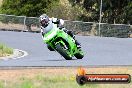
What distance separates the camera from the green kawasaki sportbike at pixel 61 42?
7.43m

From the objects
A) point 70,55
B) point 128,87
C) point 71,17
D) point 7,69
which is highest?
point 70,55

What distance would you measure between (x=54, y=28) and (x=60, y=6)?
6235 cm

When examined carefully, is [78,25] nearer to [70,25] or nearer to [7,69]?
[70,25]

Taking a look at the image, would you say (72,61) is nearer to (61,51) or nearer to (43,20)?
(61,51)

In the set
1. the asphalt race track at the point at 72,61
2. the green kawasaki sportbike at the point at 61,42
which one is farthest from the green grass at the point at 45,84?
the green kawasaki sportbike at the point at 61,42

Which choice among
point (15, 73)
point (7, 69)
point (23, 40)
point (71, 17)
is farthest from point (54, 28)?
point (71, 17)

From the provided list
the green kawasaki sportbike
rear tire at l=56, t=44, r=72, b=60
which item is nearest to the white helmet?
the green kawasaki sportbike

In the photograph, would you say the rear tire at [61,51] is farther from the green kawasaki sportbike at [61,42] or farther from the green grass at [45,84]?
the green grass at [45,84]

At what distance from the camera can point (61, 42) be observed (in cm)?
774

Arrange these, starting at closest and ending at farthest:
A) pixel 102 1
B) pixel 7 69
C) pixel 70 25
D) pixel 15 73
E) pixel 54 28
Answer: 1. pixel 54 28
2. pixel 15 73
3. pixel 7 69
4. pixel 70 25
5. pixel 102 1

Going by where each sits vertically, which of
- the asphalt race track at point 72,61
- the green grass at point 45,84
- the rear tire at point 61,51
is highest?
the rear tire at point 61,51

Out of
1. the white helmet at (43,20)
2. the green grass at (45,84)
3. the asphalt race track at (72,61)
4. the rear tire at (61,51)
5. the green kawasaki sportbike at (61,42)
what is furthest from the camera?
the asphalt race track at (72,61)

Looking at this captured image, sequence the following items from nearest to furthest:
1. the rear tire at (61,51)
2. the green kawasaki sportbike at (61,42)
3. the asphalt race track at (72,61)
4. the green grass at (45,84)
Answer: the green kawasaki sportbike at (61,42) → the rear tire at (61,51) → the green grass at (45,84) → the asphalt race track at (72,61)

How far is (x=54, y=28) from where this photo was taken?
7.54m
